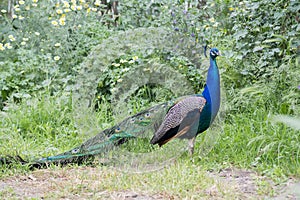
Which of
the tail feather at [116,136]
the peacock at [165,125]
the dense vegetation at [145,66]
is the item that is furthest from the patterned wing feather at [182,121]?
the dense vegetation at [145,66]

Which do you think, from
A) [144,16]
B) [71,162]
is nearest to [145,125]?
[71,162]

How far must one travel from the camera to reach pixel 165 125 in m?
3.98

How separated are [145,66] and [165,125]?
1.46 metres

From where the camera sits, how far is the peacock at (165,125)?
3.93 meters

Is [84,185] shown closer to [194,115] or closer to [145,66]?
[194,115]

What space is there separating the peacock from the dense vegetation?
0.97 feet

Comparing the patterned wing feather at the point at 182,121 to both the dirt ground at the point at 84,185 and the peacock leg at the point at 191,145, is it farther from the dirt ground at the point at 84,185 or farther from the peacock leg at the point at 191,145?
the dirt ground at the point at 84,185

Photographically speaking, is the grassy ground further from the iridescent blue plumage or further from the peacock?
the iridescent blue plumage

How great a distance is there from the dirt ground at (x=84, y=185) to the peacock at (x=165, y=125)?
6.9 inches

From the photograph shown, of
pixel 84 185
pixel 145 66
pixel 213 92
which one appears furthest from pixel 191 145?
pixel 145 66

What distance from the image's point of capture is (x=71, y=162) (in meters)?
4.18

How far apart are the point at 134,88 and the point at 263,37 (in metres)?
1.47

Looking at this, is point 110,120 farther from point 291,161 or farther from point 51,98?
point 291,161

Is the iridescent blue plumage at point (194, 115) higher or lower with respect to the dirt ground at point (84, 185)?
higher
